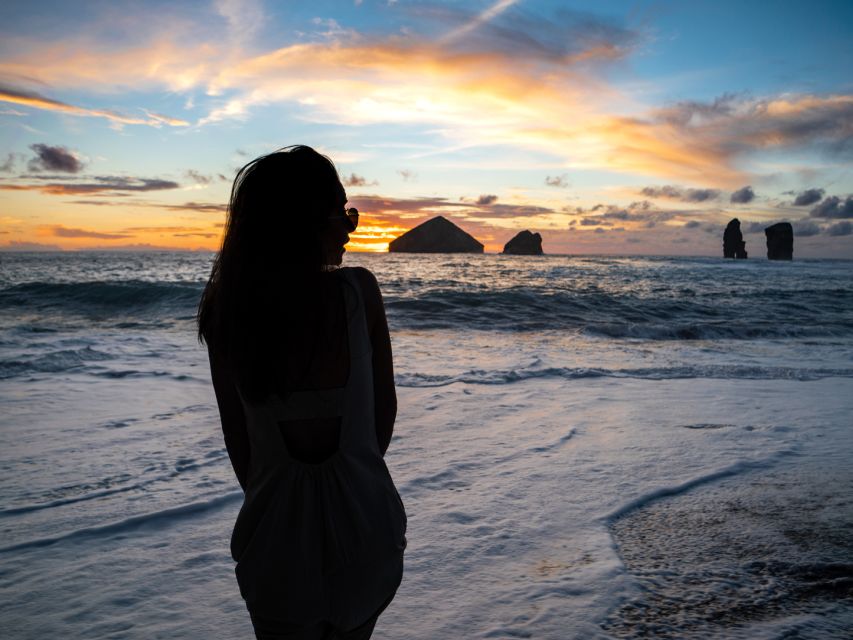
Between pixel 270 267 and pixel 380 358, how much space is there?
34cm

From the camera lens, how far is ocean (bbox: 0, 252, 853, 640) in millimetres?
2521

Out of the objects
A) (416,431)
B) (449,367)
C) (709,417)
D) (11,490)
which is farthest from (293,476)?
(449,367)

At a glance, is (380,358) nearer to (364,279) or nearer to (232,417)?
(364,279)

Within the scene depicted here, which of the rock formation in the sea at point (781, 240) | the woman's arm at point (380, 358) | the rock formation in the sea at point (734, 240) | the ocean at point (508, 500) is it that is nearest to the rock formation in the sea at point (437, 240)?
the rock formation in the sea at point (734, 240)

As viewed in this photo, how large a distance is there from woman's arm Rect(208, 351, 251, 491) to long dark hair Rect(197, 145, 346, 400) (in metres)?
0.05

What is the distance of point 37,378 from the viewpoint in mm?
7441

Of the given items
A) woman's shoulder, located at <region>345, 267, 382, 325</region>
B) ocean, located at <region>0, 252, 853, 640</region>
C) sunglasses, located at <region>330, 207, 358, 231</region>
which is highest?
sunglasses, located at <region>330, 207, 358, 231</region>

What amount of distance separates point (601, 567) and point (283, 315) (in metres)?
2.39

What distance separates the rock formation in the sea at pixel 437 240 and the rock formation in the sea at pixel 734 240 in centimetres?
5704

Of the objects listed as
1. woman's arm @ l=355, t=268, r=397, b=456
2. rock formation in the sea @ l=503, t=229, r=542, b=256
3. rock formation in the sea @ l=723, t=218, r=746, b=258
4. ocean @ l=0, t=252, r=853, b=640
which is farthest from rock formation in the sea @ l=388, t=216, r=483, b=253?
woman's arm @ l=355, t=268, r=397, b=456

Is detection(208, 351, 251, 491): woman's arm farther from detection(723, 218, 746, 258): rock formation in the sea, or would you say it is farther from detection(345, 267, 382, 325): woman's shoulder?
detection(723, 218, 746, 258): rock formation in the sea

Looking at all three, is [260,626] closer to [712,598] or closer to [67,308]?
[712,598]

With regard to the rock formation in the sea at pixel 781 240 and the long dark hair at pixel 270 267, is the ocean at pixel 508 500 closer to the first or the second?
the long dark hair at pixel 270 267

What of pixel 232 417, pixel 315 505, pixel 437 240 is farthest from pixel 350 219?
pixel 437 240
